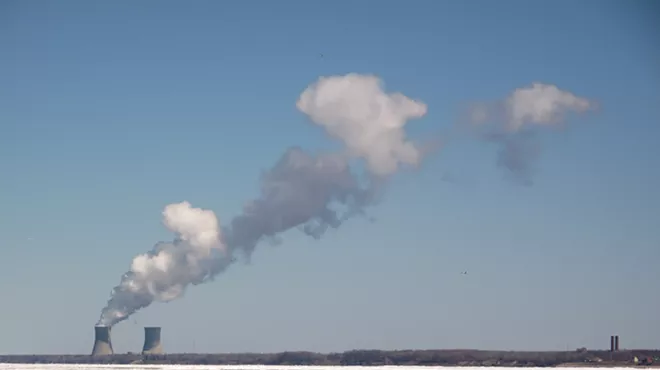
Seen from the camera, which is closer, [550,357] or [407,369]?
[407,369]

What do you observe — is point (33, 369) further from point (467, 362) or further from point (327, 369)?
point (467, 362)

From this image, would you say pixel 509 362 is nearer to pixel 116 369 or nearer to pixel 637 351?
pixel 637 351

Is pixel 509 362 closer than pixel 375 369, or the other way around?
pixel 375 369

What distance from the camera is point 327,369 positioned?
519 ft

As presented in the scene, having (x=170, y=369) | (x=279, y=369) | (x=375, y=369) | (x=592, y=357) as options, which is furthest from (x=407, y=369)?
(x=592, y=357)

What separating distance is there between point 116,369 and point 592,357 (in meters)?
86.8

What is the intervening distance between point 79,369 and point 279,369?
33106 mm

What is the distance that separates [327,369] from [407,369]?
1210 centimetres

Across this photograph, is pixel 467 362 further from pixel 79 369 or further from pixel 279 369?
pixel 79 369

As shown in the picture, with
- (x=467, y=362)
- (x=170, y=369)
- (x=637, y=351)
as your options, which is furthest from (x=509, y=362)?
(x=170, y=369)

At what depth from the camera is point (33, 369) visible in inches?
6604

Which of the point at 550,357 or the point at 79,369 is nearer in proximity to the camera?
the point at 79,369

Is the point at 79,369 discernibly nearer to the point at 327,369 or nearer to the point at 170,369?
the point at 170,369

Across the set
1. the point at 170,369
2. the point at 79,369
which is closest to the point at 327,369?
the point at 170,369
